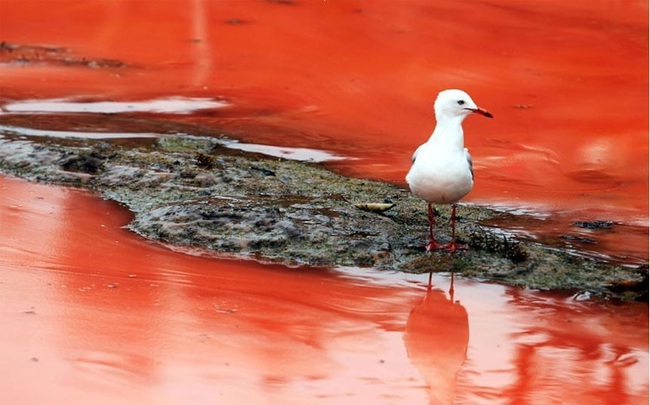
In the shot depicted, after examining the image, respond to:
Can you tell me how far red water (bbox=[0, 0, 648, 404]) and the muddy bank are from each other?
0.20 m

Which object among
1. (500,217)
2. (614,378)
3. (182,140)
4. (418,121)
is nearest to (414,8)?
(418,121)

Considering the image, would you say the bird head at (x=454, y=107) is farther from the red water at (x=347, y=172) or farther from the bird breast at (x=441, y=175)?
the red water at (x=347, y=172)

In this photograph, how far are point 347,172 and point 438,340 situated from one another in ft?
10.7

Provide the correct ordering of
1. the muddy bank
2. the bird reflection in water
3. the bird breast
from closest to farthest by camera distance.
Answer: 1. the bird reflection in water
2. the bird breast
3. the muddy bank

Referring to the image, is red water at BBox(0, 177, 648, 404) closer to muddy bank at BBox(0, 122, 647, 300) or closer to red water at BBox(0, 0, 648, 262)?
muddy bank at BBox(0, 122, 647, 300)

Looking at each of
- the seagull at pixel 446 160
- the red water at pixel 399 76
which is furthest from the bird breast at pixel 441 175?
the red water at pixel 399 76

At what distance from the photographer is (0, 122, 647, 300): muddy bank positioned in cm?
620

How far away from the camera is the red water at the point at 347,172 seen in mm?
4762

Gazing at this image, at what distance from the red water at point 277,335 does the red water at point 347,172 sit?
13 mm

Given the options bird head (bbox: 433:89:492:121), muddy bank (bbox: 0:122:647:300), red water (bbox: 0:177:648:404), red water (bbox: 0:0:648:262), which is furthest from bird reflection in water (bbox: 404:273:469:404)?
red water (bbox: 0:0:648:262)

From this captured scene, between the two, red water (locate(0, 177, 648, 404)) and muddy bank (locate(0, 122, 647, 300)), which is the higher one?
muddy bank (locate(0, 122, 647, 300))

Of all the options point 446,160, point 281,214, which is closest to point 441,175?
point 446,160

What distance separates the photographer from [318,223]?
21.7ft

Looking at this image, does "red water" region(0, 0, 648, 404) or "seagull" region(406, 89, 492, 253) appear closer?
"red water" region(0, 0, 648, 404)
